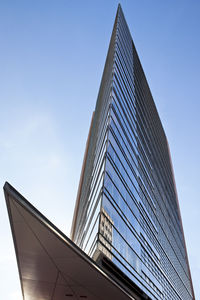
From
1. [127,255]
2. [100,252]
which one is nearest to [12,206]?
[100,252]

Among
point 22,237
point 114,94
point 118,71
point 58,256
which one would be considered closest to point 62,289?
point 58,256

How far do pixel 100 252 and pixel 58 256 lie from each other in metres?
2.98

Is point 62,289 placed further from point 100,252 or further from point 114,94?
point 114,94

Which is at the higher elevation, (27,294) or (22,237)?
(22,237)

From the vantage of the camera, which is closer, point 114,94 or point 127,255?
point 127,255

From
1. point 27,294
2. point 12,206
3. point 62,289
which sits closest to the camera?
point 12,206

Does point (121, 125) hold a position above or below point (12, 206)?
above

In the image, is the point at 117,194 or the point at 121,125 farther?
the point at 121,125

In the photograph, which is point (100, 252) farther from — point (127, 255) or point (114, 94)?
point (114, 94)

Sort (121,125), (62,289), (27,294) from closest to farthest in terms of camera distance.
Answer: (62,289) < (27,294) < (121,125)

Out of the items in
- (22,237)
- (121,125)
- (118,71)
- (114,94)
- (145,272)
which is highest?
(118,71)

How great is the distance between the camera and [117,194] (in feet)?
58.7

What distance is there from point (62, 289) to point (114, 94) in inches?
709

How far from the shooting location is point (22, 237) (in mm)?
10586
